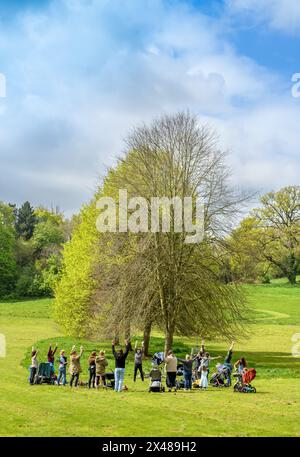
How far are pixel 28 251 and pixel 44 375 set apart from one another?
279 feet

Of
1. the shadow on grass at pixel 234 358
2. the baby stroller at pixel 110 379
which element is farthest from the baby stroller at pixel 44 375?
the shadow on grass at pixel 234 358

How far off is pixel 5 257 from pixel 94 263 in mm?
58724

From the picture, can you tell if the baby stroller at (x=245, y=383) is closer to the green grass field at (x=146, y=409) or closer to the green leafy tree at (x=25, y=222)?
the green grass field at (x=146, y=409)

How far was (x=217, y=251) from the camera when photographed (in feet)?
112

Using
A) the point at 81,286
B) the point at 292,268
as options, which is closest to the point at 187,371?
the point at 81,286

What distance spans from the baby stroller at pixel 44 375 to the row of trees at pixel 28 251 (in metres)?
45.3

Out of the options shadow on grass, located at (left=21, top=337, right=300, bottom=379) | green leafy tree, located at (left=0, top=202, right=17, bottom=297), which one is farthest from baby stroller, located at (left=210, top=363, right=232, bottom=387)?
green leafy tree, located at (left=0, top=202, right=17, bottom=297)

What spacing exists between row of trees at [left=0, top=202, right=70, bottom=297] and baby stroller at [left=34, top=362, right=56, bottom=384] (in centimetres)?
4533

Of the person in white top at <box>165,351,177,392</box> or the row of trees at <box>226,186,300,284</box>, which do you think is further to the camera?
the row of trees at <box>226,186,300,284</box>

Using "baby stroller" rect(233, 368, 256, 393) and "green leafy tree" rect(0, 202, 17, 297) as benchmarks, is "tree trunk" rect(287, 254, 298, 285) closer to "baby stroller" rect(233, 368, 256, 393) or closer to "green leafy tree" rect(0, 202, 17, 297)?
"green leafy tree" rect(0, 202, 17, 297)

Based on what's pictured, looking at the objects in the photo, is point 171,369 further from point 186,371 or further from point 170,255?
point 170,255

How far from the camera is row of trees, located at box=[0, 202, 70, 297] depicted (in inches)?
3647
